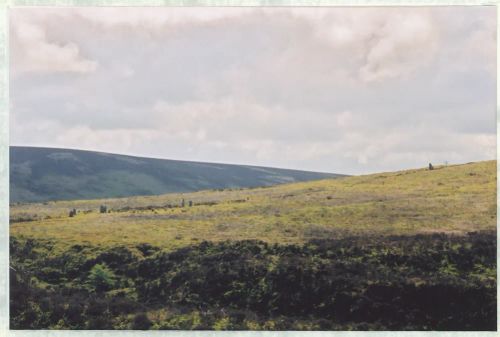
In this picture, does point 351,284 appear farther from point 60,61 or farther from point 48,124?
point 48,124

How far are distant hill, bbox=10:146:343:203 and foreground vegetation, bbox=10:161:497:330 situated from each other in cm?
8531

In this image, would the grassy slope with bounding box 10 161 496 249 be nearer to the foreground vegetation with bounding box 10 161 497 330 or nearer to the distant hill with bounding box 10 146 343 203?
the foreground vegetation with bounding box 10 161 497 330

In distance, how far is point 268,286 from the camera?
34.6m

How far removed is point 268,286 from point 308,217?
515 inches

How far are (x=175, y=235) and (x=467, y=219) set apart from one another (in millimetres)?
20104

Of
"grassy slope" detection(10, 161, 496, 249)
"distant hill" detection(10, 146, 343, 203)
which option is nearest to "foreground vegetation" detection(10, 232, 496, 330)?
"grassy slope" detection(10, 161, 496, 249)

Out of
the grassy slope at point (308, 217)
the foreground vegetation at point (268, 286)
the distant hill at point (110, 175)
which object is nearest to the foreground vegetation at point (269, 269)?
the foreground vegetation at point (268, 286)

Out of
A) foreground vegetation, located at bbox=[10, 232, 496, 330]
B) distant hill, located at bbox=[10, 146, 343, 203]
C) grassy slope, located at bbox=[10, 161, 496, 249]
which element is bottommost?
foreground vegetation, located at bbox=[10, 232, 496, 330]

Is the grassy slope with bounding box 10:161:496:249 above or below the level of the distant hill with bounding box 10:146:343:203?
below

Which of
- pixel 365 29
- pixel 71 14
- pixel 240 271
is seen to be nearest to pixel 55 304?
pixel 240 271

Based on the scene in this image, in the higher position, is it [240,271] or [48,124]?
[48,124]

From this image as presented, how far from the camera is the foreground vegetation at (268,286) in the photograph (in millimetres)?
32000

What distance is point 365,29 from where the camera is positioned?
142ft

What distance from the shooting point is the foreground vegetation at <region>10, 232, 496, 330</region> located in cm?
3200
